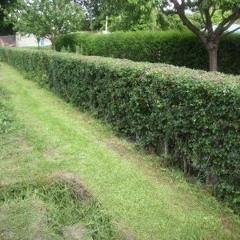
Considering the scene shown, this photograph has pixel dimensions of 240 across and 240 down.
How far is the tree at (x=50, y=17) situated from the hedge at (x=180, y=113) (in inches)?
671

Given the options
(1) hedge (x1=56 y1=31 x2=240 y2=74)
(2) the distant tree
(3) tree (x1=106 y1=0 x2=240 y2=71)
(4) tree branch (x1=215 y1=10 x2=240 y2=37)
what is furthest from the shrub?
(2) the distant tree

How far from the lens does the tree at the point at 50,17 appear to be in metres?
24.4

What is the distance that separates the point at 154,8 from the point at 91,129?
5.78 meters

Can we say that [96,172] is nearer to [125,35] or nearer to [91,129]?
[91,129]

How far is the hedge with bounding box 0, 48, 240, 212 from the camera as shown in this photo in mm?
4223

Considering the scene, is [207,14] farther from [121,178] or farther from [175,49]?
[121,178]

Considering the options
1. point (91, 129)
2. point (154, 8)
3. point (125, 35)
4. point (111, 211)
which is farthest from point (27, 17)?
point (111, 211)

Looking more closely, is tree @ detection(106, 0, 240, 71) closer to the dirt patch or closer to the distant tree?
the dirt patch

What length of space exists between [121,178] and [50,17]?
21.2 m

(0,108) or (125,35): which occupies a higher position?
(125,35)

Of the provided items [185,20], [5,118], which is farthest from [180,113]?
[185,20]

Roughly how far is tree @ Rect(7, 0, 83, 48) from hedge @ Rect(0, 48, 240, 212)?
1705 centimetres

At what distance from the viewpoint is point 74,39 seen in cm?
2127

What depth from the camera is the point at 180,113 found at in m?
4.97
